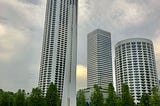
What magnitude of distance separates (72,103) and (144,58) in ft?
352

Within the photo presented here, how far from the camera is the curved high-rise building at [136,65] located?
11781cm

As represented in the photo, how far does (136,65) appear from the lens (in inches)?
4906

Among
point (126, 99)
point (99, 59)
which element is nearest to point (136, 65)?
point (99, 59)

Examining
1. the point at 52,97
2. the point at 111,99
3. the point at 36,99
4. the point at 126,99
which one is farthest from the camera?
the point at 52,97

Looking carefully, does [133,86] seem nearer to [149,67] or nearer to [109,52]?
[149,67]

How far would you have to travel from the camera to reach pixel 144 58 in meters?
126

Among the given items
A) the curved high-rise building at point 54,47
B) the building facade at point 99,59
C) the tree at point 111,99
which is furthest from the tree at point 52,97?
the building facade at point 99,59

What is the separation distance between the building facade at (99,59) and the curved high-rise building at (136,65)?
135 feet

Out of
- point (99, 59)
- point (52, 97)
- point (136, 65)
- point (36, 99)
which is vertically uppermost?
point (99, 59)

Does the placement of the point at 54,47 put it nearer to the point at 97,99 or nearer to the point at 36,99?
the point at 36,99

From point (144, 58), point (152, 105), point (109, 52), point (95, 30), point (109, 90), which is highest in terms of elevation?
point (95, 30)

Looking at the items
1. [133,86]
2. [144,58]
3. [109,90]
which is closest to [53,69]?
[133,86]

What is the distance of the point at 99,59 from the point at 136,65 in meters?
59.8

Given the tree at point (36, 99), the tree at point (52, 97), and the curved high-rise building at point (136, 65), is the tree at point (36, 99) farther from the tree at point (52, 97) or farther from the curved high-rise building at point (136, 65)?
the curved high-rise building at point (136, 65)
